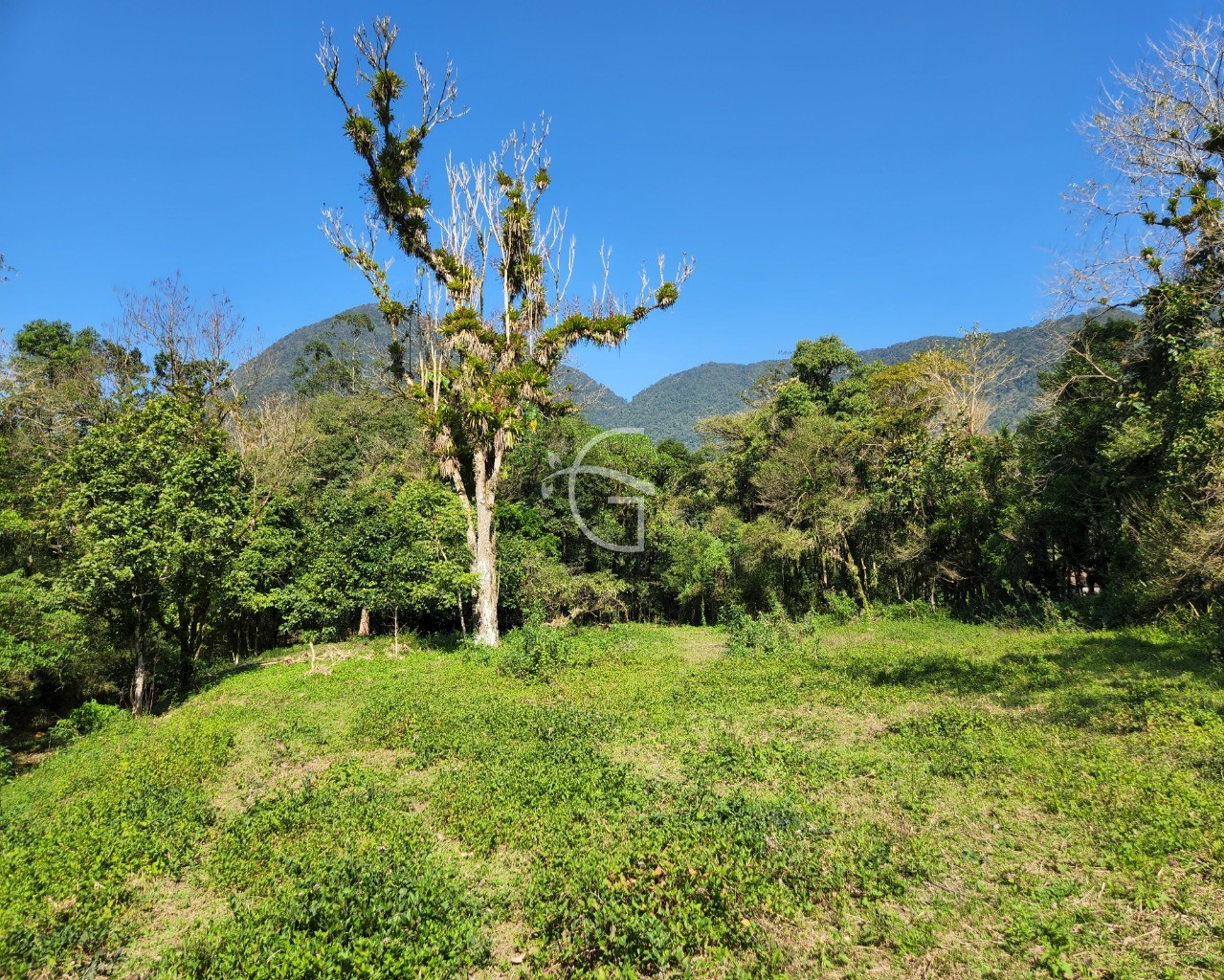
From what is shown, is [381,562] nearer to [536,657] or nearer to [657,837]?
[536,657]

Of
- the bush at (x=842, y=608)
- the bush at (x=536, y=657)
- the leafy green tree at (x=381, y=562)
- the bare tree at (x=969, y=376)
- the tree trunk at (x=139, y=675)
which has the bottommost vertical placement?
the bush at (x=842, y=608)

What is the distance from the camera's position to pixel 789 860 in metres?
5.71

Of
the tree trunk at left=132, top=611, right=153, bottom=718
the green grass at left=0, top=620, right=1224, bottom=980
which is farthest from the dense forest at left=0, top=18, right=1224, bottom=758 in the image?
the green grass at left=0, top=620, right=1224, bottom=980

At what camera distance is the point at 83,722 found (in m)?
12.4

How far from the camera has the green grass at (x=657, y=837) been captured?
467cm

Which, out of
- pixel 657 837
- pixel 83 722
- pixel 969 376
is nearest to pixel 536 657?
pixel 83 722

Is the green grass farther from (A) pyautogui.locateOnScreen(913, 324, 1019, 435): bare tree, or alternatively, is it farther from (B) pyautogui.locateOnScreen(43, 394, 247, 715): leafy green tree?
(A) pyautogui.locateOnScreen(913, 324, 1019, 435): bare tree

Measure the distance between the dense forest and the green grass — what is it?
384 centimetres

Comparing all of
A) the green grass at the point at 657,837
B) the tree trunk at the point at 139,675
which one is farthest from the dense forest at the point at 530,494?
the green grass at the point at 657,837

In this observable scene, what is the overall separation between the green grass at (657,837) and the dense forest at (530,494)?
3.84 metres

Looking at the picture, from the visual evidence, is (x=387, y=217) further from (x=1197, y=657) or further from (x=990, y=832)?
(x=1197, y=657)

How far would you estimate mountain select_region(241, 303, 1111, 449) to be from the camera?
2133 centimetres

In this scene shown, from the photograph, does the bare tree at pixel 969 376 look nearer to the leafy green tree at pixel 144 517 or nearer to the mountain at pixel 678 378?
the mountain at pixel 678 378

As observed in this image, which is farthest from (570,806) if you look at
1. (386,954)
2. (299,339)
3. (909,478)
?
(299,339)
